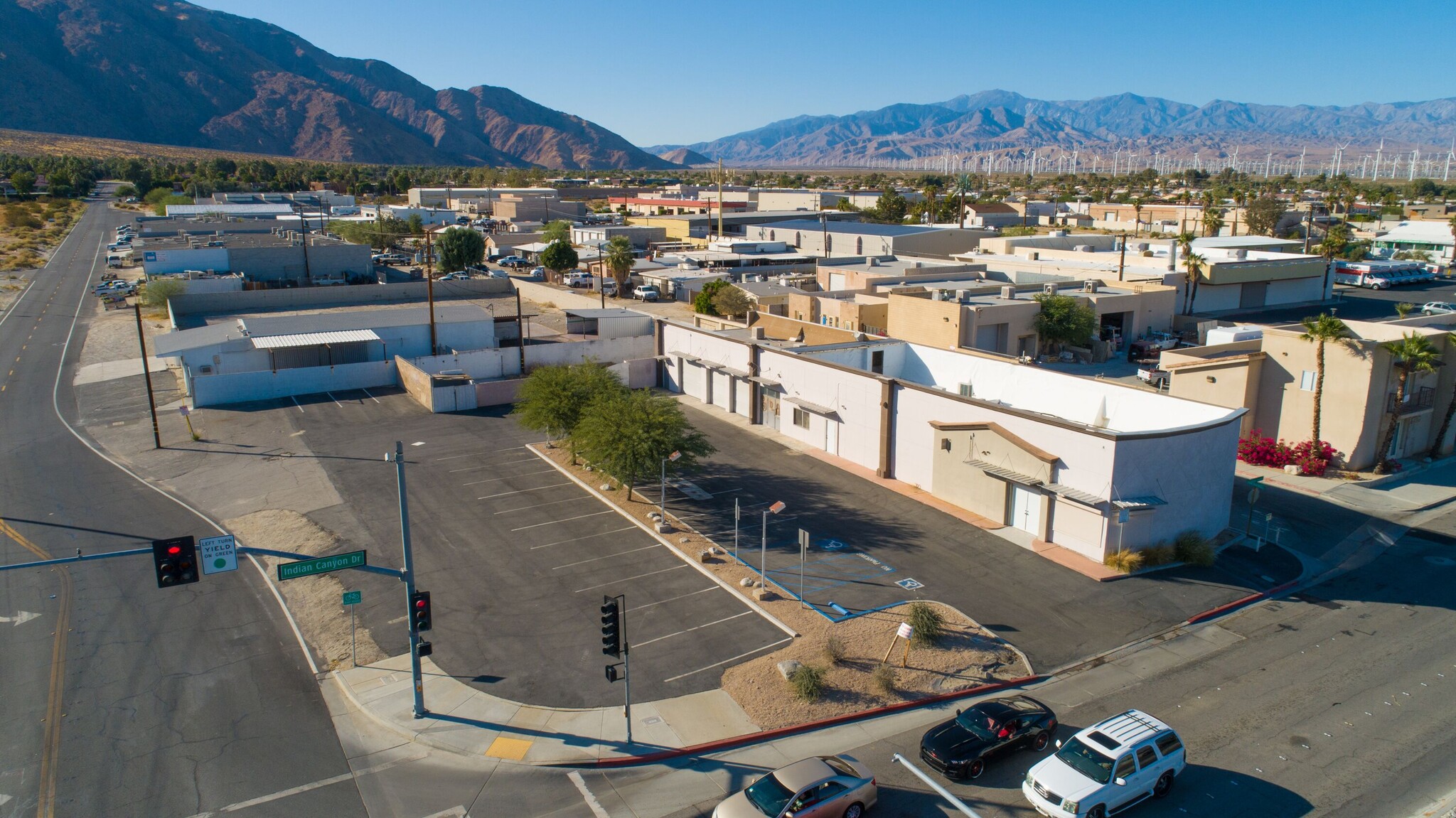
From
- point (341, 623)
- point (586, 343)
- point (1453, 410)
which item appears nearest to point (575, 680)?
point (341, 623)

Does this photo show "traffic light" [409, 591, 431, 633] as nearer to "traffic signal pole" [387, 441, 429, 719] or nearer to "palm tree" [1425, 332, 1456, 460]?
"traffic signal pole" [387, 441, 429, 719]

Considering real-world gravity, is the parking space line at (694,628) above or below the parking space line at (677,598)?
below

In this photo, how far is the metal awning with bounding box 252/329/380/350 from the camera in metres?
A: 48.8

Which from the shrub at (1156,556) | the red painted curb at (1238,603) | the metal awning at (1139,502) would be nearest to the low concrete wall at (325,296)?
the metal awning at (1139,502)

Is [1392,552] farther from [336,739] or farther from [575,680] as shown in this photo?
[336,739]

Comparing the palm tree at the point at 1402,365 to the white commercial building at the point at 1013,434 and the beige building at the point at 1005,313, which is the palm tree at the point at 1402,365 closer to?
the white commercial building at the point at 1013,434

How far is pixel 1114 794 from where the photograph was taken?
15742 mm

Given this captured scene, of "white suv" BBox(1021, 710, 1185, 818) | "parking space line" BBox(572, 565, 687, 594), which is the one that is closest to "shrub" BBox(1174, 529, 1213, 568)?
"white suv" BBox(1021, 710, 1185, 818)

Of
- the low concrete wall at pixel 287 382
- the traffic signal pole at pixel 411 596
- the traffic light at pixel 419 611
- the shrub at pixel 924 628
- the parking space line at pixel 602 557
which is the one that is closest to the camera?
the traffic signal pole at pixel 411 596

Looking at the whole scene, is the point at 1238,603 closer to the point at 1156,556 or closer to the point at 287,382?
the point at 1156,556

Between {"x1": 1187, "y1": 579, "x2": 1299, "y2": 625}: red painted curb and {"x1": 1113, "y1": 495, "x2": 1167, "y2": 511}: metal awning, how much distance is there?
3.43 meters

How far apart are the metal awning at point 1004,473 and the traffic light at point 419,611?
757 inches

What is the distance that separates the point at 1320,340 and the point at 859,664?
27.2 m

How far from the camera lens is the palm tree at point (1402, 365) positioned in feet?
116
